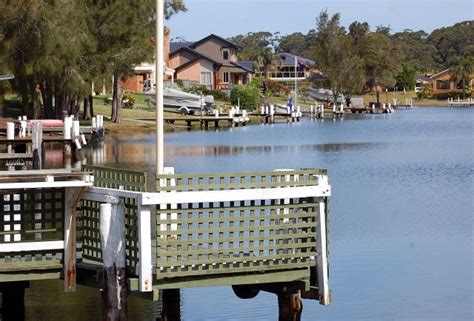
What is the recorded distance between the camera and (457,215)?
3353cm

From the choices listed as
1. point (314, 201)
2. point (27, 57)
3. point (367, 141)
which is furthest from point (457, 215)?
point (367, 141)

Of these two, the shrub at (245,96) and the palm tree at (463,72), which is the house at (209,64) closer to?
the shrub at (245,96)

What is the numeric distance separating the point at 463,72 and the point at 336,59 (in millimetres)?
41077

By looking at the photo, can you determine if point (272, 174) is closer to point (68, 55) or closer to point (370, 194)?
point (370, 194)

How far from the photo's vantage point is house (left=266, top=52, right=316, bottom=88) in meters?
173

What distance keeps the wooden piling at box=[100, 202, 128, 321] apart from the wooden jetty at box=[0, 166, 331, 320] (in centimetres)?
1

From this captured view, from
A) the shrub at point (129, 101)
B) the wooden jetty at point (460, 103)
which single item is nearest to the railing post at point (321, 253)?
the shrub at point (129, 101)

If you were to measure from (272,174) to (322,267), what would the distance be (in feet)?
4.91

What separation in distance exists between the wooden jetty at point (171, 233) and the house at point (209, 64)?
380 ft

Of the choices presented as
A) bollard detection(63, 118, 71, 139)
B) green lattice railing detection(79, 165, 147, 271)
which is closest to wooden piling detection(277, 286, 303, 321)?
green lattice railing detection(79, 165, 147, 271)

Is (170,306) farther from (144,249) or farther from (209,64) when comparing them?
(209,64)

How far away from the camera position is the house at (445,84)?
191875 millimetres

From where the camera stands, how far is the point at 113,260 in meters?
15.8

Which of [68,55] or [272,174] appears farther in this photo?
[68,55]
